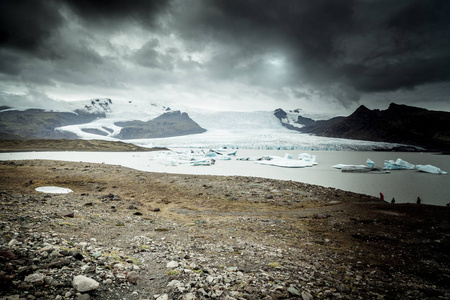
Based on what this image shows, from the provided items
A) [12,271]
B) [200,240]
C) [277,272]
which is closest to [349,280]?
[277,272]

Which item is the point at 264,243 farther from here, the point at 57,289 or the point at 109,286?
the point at 57,289

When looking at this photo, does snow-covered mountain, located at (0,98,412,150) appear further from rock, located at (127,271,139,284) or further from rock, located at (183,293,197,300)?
rock, located at (183,293,197,300)

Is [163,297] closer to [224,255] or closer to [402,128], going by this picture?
[224,255]

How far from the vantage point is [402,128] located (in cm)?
14350

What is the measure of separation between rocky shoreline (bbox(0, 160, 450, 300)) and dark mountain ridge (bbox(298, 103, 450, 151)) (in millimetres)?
152767

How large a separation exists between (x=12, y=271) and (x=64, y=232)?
7.50ft

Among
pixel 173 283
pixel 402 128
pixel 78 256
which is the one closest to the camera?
pixel 173 283

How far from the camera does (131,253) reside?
14.3ft

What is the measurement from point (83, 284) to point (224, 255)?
8.97 ft

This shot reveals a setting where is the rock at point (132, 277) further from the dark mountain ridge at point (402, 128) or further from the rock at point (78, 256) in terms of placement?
the dark mountain ridge at point (402, 128)

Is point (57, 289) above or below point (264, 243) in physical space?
above

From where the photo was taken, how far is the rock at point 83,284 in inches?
Answer: 108

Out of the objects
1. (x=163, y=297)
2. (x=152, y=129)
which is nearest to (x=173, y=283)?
(x=163, y=297)

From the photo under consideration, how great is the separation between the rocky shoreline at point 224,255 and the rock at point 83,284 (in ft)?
0.05
